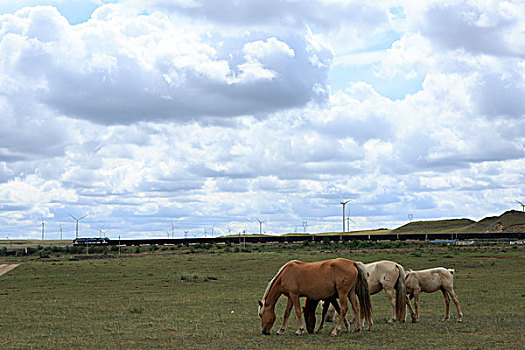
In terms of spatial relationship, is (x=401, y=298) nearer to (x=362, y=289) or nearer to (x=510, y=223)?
(x=362, y=289)

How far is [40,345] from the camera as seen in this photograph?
15438mm

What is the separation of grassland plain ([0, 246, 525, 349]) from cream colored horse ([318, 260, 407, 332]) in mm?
663

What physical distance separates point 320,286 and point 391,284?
12.0 feet

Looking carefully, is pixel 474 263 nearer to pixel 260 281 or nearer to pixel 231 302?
pixel 260 281

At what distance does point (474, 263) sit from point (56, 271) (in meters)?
34.5

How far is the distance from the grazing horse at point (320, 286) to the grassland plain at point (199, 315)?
0.60 meters

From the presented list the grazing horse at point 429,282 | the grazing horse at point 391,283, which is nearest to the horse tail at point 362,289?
the grazing horse at point 391,283

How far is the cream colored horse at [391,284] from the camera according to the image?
1870 centimetres

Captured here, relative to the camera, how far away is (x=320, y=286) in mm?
16172

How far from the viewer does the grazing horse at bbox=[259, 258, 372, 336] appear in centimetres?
1611

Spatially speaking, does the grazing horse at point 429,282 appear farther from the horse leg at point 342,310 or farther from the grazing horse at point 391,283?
the horse leg at point 342,310

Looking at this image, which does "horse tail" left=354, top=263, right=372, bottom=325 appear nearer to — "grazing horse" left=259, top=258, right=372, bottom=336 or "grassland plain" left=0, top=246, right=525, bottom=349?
"grazing horse" left=259, top=258, right=372, bottom=336

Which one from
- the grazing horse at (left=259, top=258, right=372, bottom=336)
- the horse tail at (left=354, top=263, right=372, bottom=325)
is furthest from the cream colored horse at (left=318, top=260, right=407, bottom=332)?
the grazing horse at (left=259, top=258, right=372, bottom=336)

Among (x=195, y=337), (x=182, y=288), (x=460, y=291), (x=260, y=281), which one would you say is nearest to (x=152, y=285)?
(x=182, y=288)
